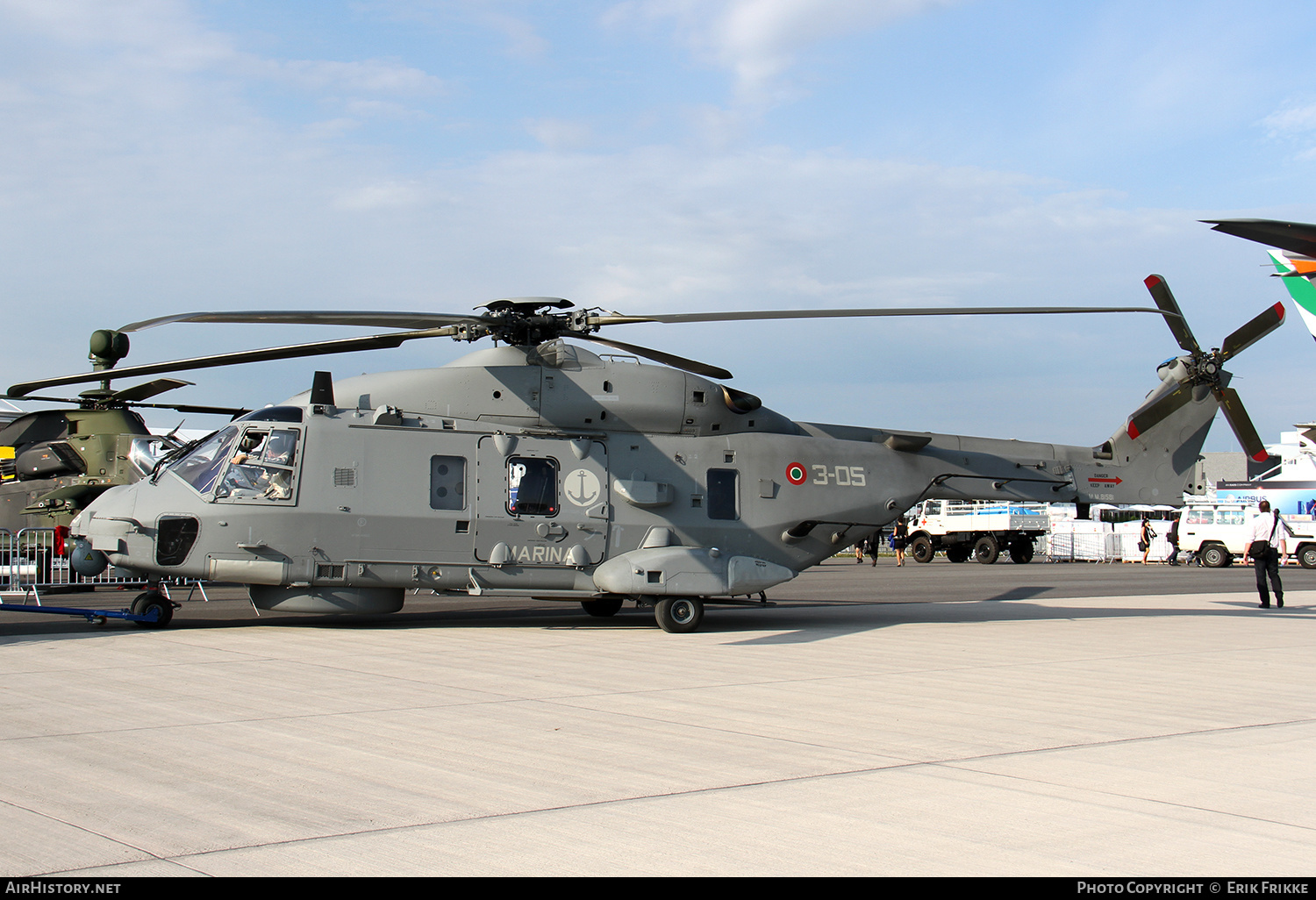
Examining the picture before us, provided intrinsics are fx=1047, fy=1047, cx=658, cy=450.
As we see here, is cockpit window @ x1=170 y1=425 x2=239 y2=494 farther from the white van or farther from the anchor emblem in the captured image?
the white van

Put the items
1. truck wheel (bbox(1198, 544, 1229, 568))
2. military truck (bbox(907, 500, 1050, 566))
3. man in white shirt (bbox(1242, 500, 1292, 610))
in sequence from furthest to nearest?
1. military truck (bbox(907, 500, 1050, 566))
2. truck wheel (bbox(1198, 544, 1229, 568))
3. man in white shirt (bbox(1242, 500, 1292, 610))

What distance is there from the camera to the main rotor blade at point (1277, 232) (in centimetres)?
865

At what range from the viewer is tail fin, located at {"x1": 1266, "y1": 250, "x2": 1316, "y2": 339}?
11.4 meters

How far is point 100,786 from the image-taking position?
16.3 ft

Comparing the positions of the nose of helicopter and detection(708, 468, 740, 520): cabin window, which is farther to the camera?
detection(708, 468, 740, 520): cabin window

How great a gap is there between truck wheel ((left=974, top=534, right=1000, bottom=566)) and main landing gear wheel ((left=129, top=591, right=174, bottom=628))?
32429 millimetres

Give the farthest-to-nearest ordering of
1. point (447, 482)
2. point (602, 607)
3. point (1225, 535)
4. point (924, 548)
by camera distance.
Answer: point (924, 548) → point (1225, 535) → point (602, 607) → point (447, 482)

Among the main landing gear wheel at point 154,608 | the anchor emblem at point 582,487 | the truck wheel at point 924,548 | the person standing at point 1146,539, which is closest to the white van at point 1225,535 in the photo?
the person standing at point 1146,539

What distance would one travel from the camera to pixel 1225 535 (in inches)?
1419

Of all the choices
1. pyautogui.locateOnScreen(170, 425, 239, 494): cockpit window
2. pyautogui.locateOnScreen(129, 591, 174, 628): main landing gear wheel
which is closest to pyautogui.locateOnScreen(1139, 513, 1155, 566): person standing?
pyautogui.locateOnScreen(170, 425, 239, 494): cockpit window

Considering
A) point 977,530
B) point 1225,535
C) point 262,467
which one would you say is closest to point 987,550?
point 977,530

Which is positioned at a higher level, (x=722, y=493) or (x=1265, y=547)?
(x=722, y=493)

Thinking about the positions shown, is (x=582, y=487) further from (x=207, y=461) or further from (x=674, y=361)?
(x=207, y=461)

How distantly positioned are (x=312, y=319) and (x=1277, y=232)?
9028 millimetres
